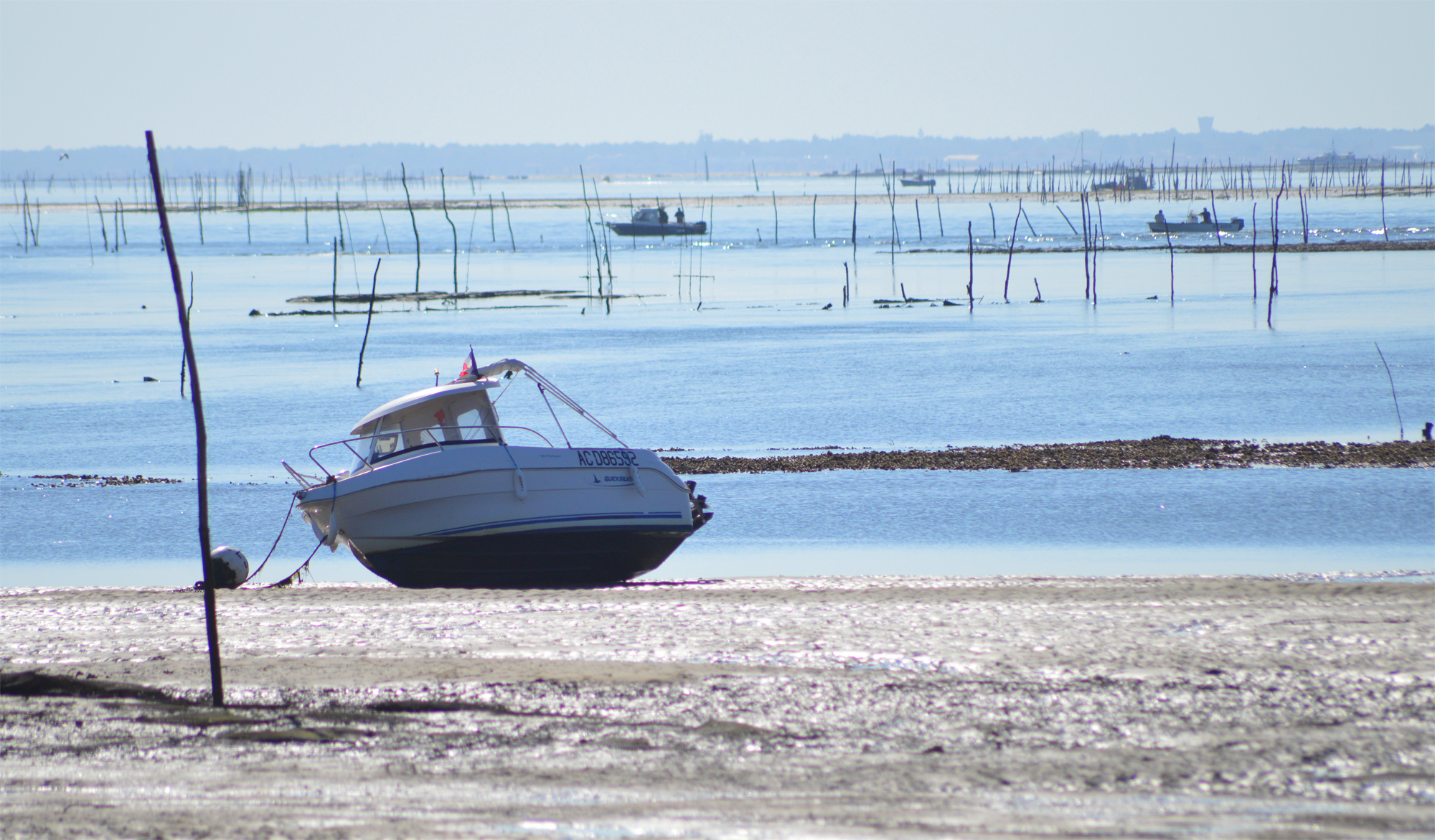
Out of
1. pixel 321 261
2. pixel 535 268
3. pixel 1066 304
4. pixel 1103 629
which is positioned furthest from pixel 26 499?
pixel 321 261

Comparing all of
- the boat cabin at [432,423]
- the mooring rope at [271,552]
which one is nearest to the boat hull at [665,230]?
the mooring rope at [271,552]

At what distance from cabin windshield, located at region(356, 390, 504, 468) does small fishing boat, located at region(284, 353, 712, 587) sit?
1 centimetres

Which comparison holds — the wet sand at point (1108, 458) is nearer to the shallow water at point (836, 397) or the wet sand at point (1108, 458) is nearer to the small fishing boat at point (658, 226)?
the shallow water at point (836, 397)

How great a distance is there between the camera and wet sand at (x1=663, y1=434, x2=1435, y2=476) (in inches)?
843

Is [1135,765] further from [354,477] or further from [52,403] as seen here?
[52,403]

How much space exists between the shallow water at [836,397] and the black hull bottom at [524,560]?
3.33 ft

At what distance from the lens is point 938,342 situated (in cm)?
4372

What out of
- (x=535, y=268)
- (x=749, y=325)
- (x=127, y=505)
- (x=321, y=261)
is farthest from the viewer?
(x=321, y=261)

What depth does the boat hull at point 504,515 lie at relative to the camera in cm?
1455

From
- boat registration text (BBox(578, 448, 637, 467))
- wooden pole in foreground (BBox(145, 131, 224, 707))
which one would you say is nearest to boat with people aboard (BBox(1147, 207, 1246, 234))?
boat registration text (BBox(578, 448, 637, 467))

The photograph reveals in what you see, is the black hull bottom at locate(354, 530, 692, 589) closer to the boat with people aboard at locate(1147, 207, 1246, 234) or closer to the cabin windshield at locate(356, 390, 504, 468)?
the cabin windshield at locate(356, 390, 504, 468)

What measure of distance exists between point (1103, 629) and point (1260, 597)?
2.08m

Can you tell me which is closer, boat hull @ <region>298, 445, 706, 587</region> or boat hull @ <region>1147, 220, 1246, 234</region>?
boat hull @ <region>298, 445, 706, 587</region>

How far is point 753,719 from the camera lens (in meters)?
8.33
